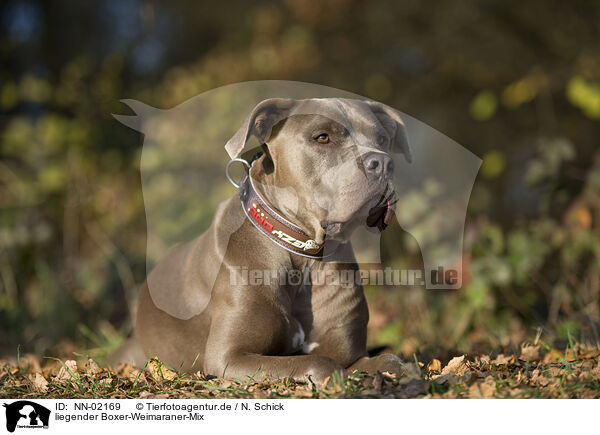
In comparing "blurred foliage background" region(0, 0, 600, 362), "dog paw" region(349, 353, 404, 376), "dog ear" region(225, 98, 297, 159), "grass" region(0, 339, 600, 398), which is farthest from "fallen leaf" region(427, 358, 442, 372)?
"dog ear" region(225, 98, 297, 159)

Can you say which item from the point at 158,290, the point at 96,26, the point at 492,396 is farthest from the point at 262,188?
the point at 96,26

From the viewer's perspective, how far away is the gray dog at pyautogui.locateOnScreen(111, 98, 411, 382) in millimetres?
2744

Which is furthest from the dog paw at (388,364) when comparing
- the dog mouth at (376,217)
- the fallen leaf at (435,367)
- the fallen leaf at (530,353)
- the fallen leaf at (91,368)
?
the fallen leaf at (91,368)

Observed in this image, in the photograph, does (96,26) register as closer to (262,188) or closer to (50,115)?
(50,115)

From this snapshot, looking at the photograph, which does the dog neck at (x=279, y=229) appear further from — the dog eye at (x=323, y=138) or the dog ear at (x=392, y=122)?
the dog ear at (x=392, y=122)

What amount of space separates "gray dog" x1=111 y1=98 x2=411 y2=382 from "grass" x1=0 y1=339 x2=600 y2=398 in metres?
0.12

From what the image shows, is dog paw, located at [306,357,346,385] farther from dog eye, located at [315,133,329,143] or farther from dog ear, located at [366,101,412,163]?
dog ear, located at [366,101,412,163]

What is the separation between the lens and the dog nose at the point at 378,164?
2643 millimetres

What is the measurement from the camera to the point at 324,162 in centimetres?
281

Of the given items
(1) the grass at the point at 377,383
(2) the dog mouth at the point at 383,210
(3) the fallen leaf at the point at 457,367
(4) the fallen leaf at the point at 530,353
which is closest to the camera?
(1) the grass at the point at 377,383

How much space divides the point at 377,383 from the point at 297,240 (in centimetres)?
80
